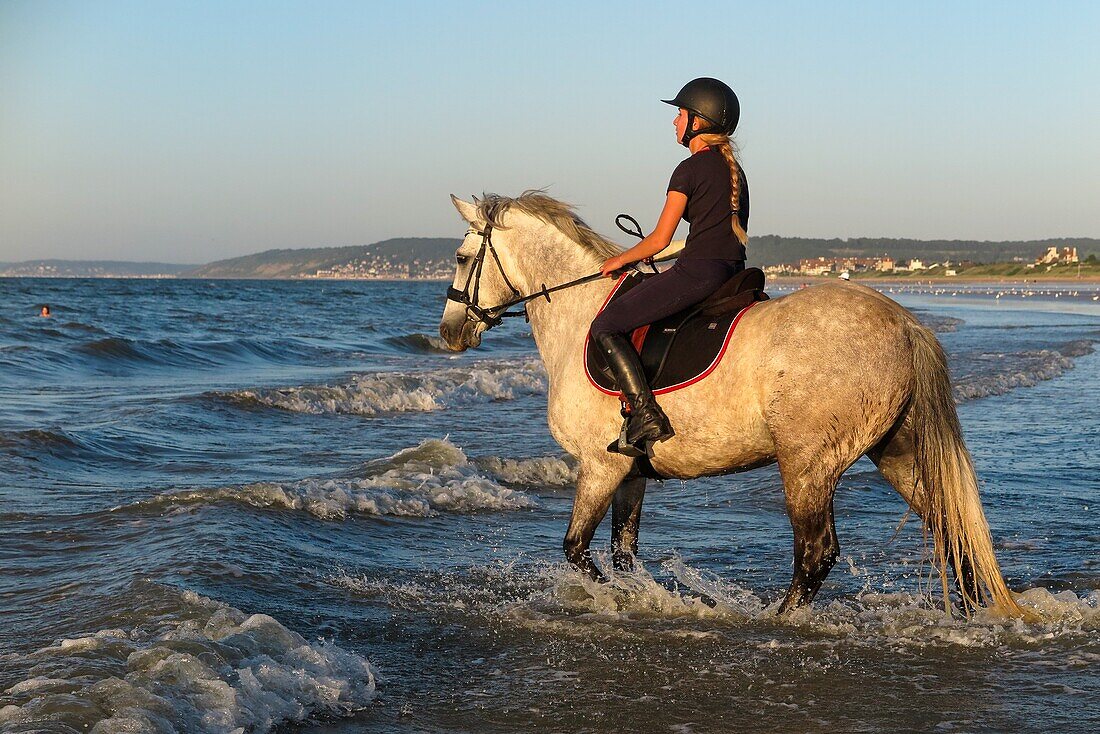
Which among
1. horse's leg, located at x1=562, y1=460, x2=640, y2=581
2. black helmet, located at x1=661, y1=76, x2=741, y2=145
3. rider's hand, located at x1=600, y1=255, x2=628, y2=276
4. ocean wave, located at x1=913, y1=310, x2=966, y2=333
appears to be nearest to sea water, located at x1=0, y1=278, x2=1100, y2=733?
horse's leg, located at x1=562, y1=460, x2=640, y2=581

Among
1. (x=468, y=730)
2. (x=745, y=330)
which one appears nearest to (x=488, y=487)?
(x=745, y=330)

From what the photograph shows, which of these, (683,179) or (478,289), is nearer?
(683,179)

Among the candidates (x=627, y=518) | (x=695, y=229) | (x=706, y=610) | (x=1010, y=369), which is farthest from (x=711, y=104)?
(x=1010, y=369)

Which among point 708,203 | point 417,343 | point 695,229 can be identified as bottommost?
point 417,343

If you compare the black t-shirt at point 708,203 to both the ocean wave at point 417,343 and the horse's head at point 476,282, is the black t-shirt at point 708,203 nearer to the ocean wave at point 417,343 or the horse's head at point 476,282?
the horse's head at point 476,282

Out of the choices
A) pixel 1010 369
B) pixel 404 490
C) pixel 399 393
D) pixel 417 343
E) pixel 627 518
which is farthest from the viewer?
pixel 417 343

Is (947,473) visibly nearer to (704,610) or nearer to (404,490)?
(704,610)

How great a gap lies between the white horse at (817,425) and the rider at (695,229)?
0.23 metres

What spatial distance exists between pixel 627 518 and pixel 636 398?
3.50 feet

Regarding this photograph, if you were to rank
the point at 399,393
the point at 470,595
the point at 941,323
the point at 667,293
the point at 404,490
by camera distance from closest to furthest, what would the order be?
1. the point at 667,293
2. the point at 470,595
3. the point at 404,490
4. the point at 399,393
5. the point at 941,323

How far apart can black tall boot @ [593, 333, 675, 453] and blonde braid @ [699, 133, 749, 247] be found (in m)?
0.93

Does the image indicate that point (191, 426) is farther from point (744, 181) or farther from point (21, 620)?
point (744, 181)

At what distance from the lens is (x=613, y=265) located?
6.89m

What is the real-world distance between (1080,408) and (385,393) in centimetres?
1135
